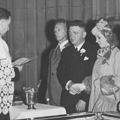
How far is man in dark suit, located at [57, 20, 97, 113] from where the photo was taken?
4.22 metres

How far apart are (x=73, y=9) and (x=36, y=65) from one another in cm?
105

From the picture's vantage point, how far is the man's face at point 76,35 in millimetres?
4375

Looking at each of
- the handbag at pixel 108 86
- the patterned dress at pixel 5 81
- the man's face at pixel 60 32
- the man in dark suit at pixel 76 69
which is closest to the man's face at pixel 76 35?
the man in dark suit at pixel 76 69

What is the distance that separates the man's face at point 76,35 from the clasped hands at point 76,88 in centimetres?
48

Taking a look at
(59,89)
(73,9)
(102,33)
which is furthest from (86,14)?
(102,33)

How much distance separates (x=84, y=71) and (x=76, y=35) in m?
0.41

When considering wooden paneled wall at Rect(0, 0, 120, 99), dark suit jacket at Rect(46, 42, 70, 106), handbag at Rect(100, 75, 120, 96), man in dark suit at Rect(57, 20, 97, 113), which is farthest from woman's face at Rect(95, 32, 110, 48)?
wooden paneled wall at Rect(0, 0, 120, 99)

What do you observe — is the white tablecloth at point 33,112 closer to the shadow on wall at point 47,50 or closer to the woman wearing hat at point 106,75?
the woman wearing hat at point 106,75

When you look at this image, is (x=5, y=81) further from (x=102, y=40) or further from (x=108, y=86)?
(x=102, y=40)

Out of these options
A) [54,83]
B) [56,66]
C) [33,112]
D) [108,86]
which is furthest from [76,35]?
[33,112]

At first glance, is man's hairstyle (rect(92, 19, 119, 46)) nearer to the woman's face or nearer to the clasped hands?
the woman's face

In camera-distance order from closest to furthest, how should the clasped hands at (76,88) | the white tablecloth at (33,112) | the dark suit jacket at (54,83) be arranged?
1. the white tablecloth at (33,112)
2. the clasped hands at (76,88)
3. the dark suit jacket at (54,83)

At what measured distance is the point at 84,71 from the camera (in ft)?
14.0

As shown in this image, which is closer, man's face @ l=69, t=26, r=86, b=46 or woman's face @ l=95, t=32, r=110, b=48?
woman's face @ l=95, t=32, r=110, b=48
